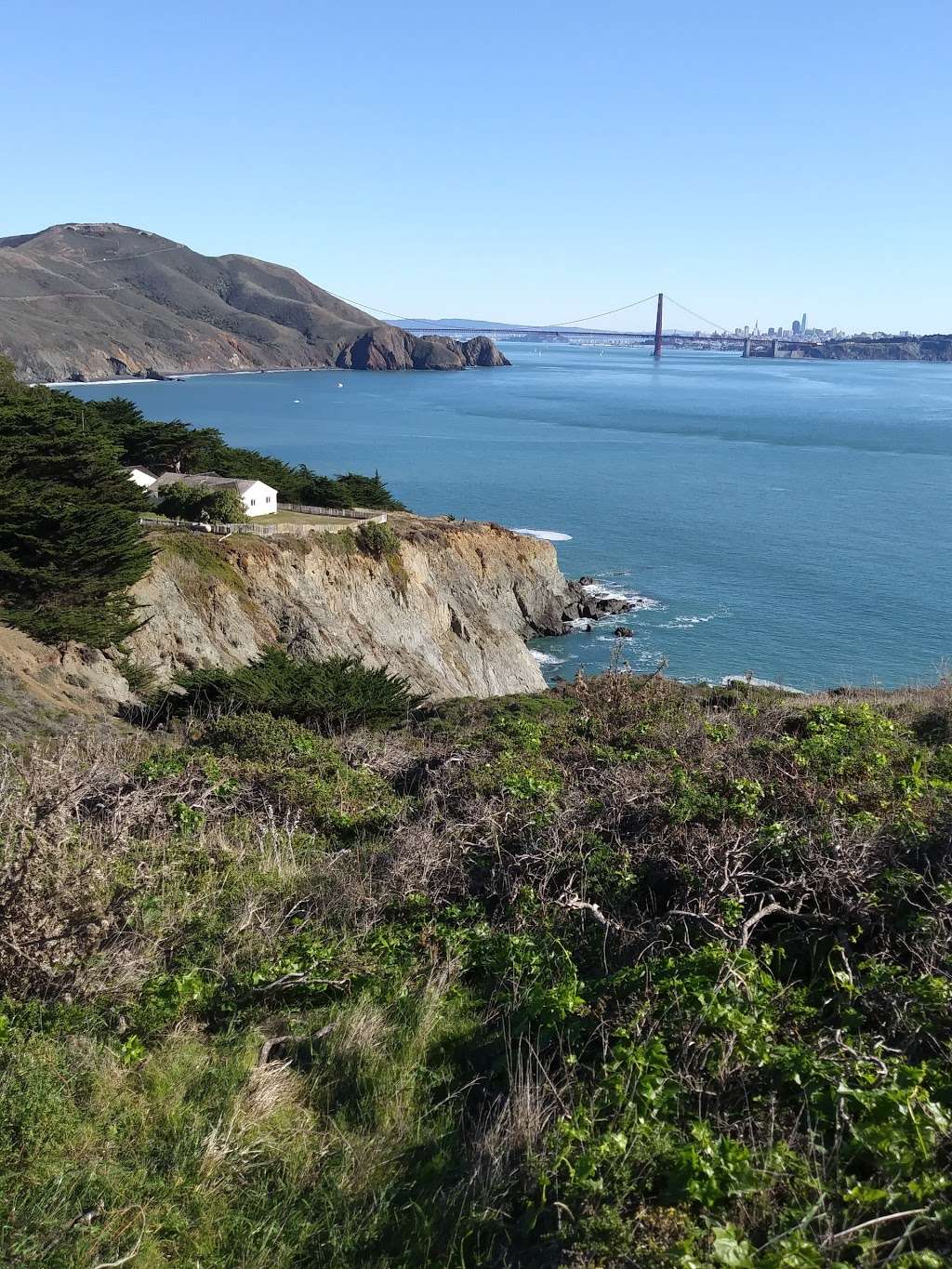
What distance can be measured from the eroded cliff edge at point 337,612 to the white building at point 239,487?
2665 mm

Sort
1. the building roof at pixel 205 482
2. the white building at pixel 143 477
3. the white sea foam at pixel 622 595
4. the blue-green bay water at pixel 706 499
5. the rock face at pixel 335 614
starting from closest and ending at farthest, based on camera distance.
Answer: the rock face at pixel 335 614 → the building roof at pixel 205 482 → the white building at pixel 143 477 → the blue-green bay water at pixel 706 499 → the white sea foam at pixel 622 595

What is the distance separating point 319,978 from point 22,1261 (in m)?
2.12

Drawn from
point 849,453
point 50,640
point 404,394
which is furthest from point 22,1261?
point 404,394

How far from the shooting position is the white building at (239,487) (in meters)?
36.8

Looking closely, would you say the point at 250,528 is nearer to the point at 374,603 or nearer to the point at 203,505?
the point at 203,505

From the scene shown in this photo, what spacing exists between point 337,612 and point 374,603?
7.28 feet

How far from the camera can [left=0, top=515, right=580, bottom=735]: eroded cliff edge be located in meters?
23.0

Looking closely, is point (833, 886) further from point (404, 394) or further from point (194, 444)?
point (404, 394)

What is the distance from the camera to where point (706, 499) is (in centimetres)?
7288

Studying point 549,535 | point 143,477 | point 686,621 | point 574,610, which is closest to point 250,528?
point 143,477

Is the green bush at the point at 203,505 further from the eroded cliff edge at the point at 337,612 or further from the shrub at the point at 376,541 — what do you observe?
the shrub at the point at 376,541

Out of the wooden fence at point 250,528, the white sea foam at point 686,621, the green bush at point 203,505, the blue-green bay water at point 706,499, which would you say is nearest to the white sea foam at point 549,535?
the blue-green bay water at point 706,499

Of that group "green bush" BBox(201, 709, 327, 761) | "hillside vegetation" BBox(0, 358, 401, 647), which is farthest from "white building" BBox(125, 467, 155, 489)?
"green bush" BBox(201, 709, 327, 761)

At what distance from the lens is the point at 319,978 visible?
5.50 meters
